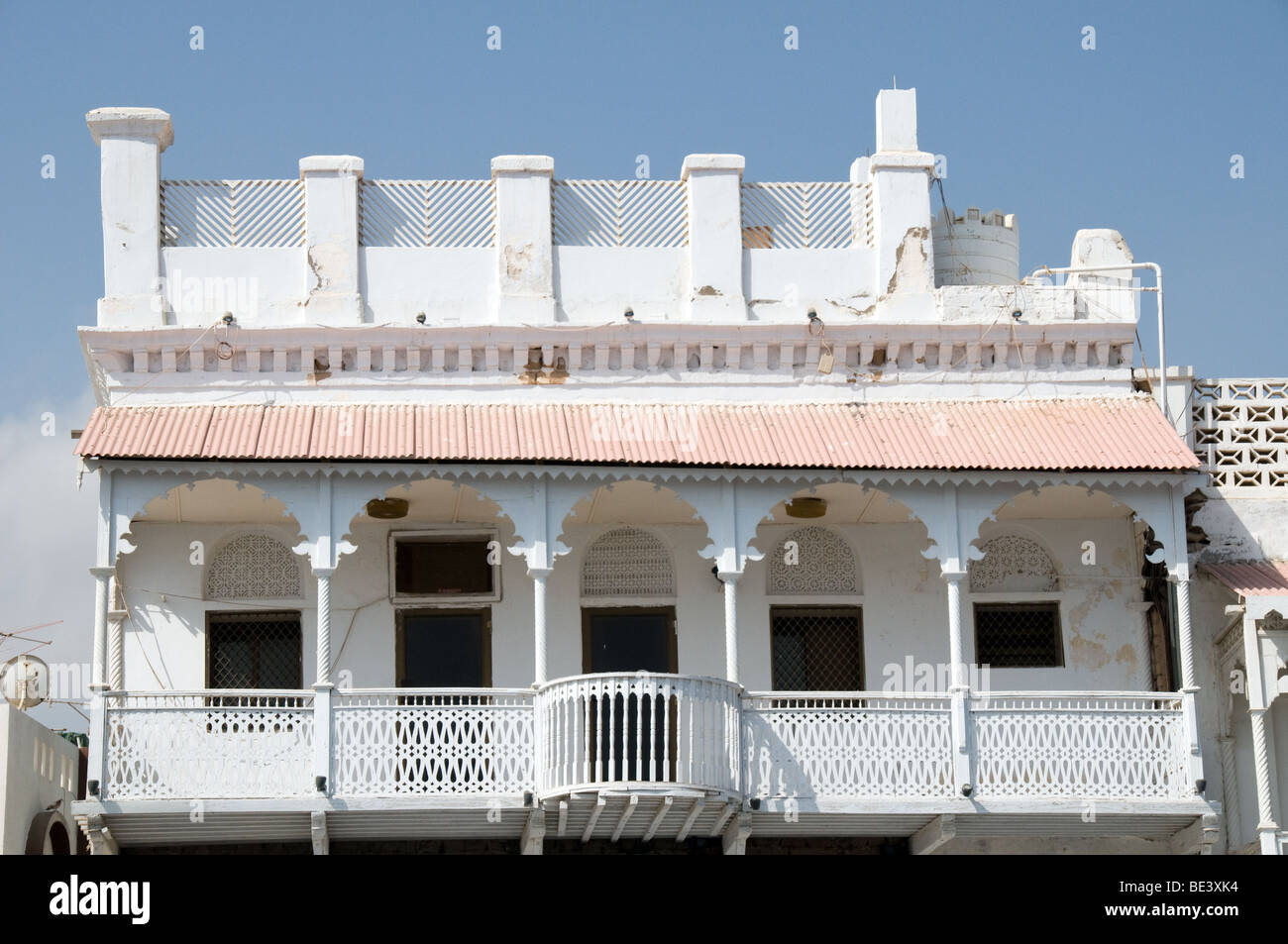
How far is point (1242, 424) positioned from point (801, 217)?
529 cm

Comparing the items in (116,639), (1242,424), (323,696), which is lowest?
(323,696)

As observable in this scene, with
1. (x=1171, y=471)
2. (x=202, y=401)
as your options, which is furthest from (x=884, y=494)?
(x=202, y=401)

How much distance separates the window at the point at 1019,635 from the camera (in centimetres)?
2839

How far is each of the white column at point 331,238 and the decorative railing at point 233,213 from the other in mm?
188

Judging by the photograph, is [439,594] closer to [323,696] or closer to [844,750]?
[323,696]

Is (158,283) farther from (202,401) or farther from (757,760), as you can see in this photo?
(757,760)

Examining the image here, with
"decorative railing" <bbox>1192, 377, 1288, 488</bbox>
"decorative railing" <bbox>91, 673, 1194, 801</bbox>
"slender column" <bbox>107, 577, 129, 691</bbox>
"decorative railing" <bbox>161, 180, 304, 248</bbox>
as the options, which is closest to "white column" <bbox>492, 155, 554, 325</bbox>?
"decorative railing" <bbox>161, 180, 304, 248</bbox>

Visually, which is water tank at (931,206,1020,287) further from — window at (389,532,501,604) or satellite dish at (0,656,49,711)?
satellite dish at (0,656,49,711)

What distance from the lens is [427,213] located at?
28.7 meters

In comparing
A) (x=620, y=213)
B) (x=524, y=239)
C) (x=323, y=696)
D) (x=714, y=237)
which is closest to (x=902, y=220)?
(x=714, y=237)

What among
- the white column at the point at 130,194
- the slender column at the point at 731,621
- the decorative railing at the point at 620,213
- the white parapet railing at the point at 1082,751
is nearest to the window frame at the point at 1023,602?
the white parapet railing at the point at 1082,751
